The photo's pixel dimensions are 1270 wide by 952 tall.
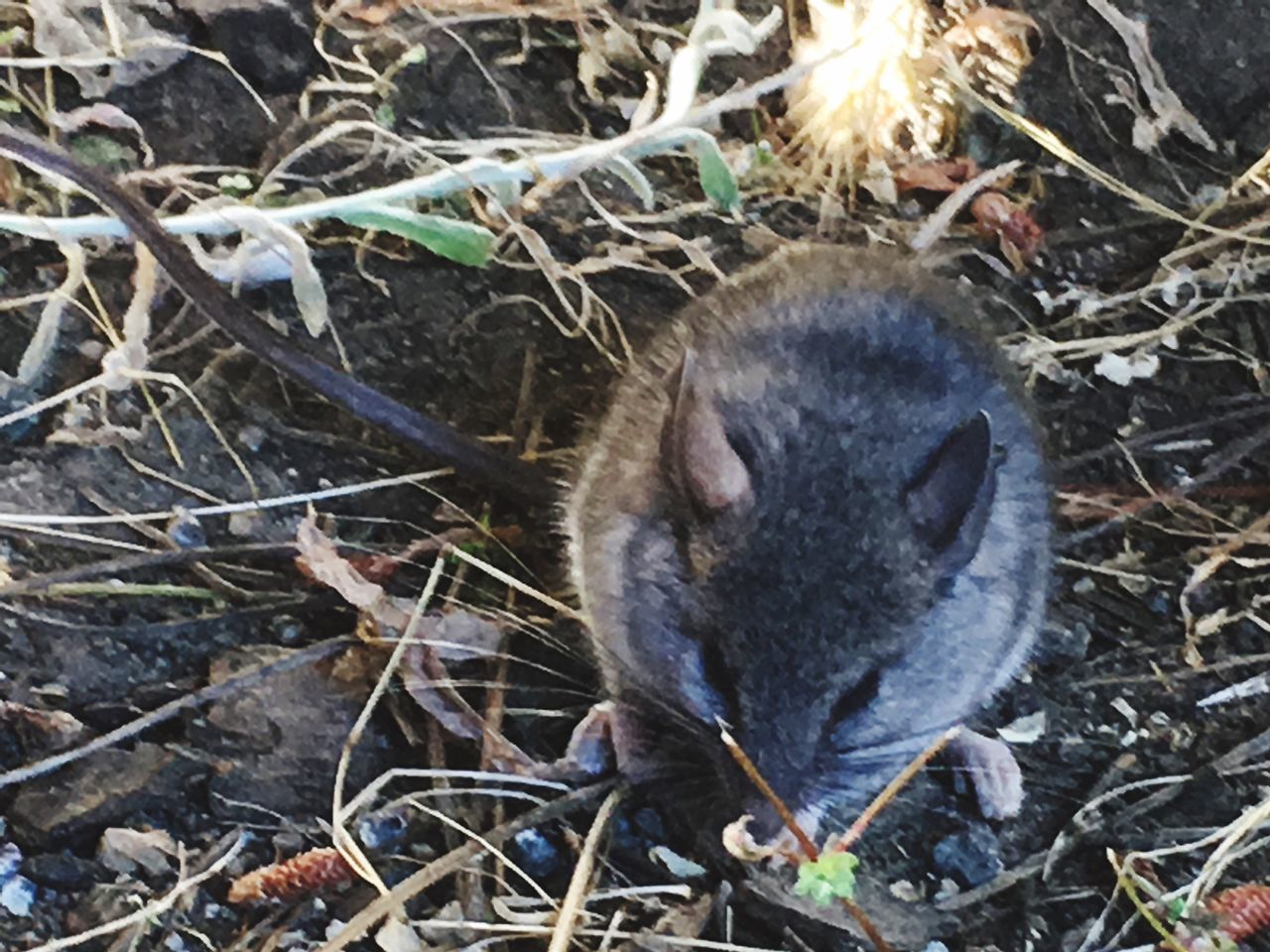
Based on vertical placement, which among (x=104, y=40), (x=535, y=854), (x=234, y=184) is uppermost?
A: (x=104, y=40)

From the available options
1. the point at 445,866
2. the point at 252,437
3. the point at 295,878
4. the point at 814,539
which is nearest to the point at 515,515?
the point at 252,437

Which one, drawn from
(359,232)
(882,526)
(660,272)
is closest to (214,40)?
(359,232)

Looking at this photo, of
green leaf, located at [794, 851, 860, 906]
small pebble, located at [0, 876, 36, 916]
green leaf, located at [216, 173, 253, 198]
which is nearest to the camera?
green leaf, located at [794, 851, 860, 906]

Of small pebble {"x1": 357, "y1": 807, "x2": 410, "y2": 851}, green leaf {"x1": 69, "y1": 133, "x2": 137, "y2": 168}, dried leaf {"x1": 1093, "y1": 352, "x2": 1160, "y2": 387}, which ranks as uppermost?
green leaf {"x1": 69, "y1": 133, "x2": 137, "y2": 168}

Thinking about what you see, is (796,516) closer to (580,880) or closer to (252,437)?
(580,880)

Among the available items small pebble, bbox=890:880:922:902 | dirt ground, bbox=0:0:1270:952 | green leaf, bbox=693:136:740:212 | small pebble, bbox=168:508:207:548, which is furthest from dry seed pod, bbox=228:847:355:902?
green leaf, bbox=693:136:740:212

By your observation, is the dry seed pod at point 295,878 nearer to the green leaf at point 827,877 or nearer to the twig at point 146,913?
the twig at point 146,913

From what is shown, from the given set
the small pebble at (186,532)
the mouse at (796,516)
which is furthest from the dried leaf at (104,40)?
the small pebble at (186,532)

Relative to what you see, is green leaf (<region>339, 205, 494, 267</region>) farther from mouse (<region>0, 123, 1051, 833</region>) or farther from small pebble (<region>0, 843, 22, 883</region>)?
small pebble (<region>0, 843, 22, 883</region>)

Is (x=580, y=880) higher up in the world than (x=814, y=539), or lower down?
lower down
